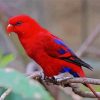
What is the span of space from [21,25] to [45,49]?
7.3 inches

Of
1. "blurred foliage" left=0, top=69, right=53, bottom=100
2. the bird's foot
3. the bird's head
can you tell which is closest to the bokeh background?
the bird's head

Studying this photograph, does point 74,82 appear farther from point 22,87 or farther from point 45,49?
point 22,87

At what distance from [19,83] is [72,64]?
1356 mm

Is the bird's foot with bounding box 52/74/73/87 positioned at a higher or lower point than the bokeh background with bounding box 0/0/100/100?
higher

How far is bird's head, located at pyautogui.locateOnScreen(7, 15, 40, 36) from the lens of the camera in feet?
6.88

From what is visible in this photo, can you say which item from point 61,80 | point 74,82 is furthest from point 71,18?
point 74,82

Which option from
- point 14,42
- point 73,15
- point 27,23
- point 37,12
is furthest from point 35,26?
point 73,15

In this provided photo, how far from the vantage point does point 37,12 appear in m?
5.52

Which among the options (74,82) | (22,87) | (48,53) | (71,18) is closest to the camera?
(22,87)

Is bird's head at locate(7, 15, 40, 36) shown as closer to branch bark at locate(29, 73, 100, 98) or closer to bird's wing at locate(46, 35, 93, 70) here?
bird's wing at locate(46, 35, 93, 70)

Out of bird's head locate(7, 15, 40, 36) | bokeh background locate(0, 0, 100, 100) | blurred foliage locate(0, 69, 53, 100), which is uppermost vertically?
blurred foliage locate(0, 69, 53, 100)

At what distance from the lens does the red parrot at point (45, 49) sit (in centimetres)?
207

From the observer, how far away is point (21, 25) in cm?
216

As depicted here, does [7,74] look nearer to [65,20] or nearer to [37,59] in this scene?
[37,59]
